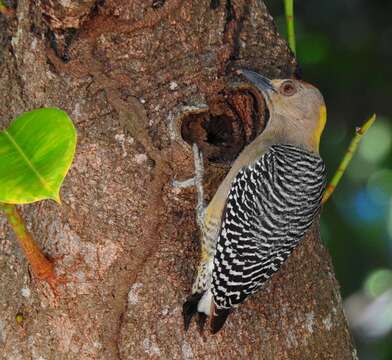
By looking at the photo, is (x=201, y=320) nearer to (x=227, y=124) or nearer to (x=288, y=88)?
(x=227, y=124)

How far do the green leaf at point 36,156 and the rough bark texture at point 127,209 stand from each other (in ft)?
2.05

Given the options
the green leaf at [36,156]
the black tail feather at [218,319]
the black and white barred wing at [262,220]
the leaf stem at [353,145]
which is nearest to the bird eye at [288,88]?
the black and white barred wing at [262,220]

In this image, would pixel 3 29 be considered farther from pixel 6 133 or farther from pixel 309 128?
pixel 309 128

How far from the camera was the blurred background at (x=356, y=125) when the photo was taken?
585 cm

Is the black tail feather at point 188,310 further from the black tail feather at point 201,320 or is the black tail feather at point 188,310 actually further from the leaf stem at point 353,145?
the leaf stem at point 353,145

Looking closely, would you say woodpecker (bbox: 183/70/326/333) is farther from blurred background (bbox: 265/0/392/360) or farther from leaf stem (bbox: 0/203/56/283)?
blurred background (bbox: 265/0/392/360)

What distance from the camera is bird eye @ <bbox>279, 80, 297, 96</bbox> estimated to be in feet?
13.8

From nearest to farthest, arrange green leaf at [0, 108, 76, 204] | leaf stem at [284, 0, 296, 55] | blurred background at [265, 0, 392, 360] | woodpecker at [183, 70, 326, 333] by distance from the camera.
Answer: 1. green leaf at [0, 108, 76, 204]
2. woodpecker at [183, 70, 326, 333]
3. leaf stem at [284, 0, 296, 55]
4. blurred background at [265, 0, 392, 360]

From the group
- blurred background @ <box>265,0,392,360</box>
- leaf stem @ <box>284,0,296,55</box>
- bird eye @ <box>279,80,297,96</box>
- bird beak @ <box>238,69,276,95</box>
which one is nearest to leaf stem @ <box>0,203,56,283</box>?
bird beak @ <box>238,69,276,95</box>

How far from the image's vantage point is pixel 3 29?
392 centimetres

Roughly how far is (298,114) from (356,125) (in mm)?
1594

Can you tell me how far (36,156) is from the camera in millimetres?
2814

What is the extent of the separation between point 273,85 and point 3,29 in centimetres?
125

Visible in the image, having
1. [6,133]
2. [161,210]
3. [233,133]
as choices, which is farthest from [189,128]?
[6,133]
